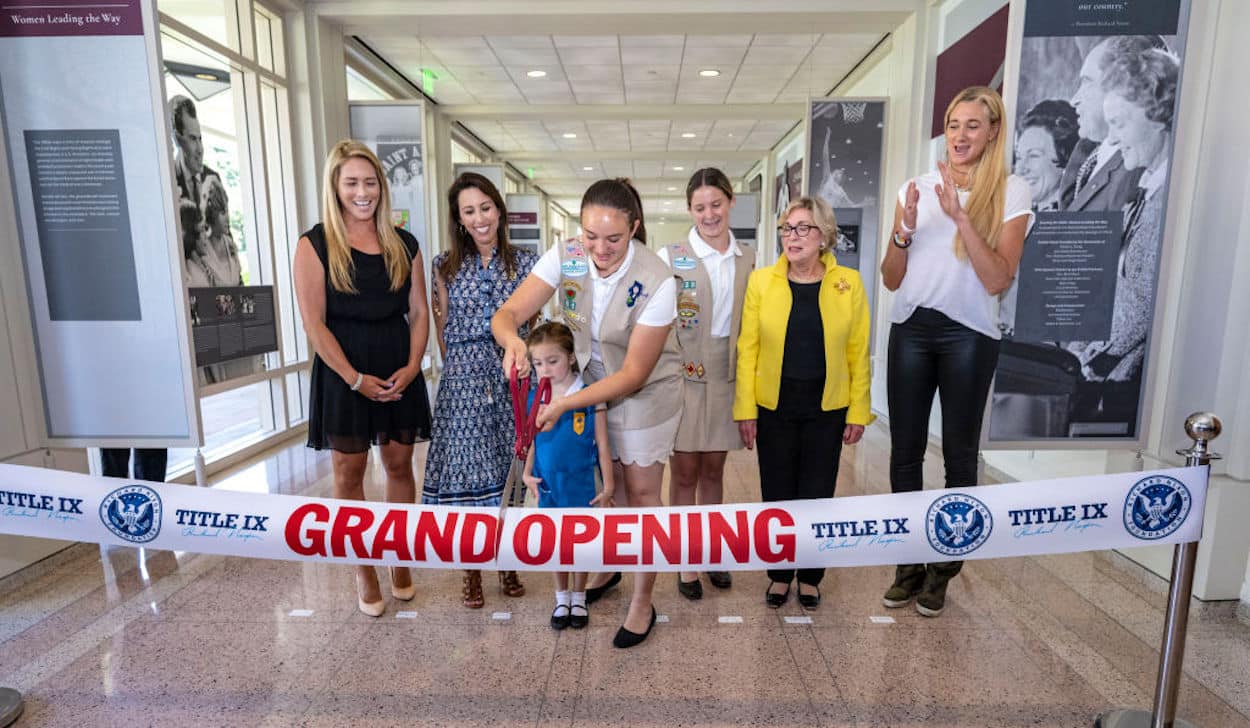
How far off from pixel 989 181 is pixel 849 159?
387 centimetres

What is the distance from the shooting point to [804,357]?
7.54 ft

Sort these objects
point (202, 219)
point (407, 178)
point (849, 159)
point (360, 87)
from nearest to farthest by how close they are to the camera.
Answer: point (202, 219), point (849, 159), point (407, 178), point (360, 87)

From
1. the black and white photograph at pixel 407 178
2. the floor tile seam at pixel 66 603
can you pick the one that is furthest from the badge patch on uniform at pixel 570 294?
the black and white photograph at pixel 407 178

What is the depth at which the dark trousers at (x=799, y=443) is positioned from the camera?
92.0 inches

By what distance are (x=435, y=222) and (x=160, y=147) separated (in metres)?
6.15

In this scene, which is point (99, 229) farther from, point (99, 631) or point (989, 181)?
point (989, 181)

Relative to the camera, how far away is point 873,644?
91.9 inches

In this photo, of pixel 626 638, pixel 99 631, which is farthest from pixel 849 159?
pixel 99 631

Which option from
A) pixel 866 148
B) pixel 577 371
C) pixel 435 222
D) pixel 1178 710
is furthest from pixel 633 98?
pixel 1178 710

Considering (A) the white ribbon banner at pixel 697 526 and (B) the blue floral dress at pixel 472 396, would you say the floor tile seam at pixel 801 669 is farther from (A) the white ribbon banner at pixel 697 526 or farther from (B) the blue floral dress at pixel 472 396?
(B) the blue floral dress at pixel 472 396

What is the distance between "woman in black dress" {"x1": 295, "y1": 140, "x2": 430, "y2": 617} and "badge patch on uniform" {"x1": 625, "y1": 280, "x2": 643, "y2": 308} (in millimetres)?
945

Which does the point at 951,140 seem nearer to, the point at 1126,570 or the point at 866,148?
the point at 1126,570

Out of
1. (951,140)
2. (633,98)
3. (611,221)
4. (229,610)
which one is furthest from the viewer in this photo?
(633,98)

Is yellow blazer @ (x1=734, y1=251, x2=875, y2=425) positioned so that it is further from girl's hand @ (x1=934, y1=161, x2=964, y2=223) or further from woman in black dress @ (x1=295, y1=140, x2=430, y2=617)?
woman in black dress @ (x1=295, y1=140, x2=430, y2=617)
